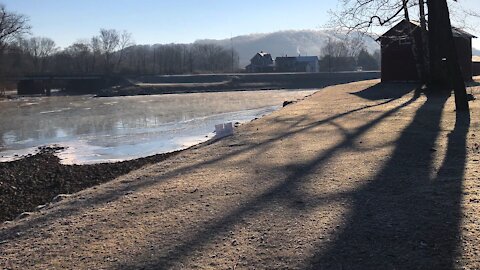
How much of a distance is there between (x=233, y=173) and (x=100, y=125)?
25.4 m

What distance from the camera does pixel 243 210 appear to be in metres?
6.78

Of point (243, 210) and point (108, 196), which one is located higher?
point (243, 210)

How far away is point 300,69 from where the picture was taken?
144 m

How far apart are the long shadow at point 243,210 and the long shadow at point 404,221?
0.79m

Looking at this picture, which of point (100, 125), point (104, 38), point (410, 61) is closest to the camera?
point (100, 125)

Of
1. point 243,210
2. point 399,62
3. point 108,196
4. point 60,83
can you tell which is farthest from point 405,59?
point 60,83

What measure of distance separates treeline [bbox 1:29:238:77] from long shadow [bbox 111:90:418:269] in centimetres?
10301

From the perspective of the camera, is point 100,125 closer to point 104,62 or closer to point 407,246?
point 407,246

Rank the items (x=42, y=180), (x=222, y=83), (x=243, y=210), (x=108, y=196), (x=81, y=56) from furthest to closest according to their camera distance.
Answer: (x=81, y=56) → (x=222, y=83) → (x=42, y=180) → (x=108, y=196) → (x=243, y=210)

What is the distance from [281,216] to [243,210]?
2.04 ft

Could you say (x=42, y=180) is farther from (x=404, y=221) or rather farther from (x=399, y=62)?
(x=399, y=62)

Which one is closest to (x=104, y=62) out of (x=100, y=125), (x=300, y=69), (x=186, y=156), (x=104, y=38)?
(x=104, y=38)

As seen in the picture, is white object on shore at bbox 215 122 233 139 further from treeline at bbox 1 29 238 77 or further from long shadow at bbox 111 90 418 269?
treeline at bbox 1 29 238 77

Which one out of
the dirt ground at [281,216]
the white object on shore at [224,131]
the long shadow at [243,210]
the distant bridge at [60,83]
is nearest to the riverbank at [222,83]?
the distant bridge at [60,83]
